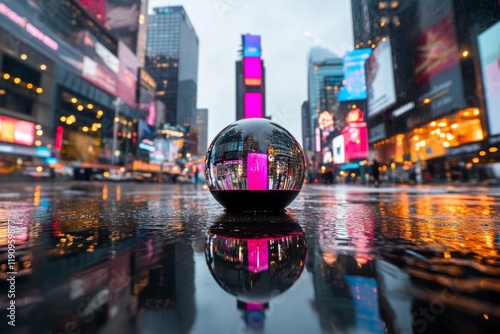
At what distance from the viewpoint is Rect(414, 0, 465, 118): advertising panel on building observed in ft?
63.7

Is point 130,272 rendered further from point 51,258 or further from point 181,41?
point 181,41

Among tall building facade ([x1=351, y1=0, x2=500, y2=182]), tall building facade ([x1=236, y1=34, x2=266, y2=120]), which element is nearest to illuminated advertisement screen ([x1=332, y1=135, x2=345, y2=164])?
tall building facade ([x1=351, y1=0, x2=500, y2=182])

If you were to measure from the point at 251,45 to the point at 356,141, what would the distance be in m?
22.1

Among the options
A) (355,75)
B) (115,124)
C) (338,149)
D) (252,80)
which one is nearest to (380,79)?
(355,75)

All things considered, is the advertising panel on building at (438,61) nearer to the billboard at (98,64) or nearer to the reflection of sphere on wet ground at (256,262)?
the reflection of sphere on wet ground at (256,262)

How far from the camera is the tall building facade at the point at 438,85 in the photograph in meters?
17.1

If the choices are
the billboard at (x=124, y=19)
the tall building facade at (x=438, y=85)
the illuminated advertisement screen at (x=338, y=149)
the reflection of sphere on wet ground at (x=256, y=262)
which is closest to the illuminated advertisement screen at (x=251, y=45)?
the tall building facade at (x=438, y=85)

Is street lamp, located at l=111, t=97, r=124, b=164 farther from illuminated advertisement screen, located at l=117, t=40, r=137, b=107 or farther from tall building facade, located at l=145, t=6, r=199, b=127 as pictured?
tall building facade, located at l=145, t=6, r=199, b=127

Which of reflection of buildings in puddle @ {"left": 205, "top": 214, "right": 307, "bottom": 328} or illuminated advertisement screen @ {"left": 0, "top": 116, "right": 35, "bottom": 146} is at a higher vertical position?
illuminated advertisement screen @ {"left": 0, "top": 116, "right": 35, "bottom": 146}

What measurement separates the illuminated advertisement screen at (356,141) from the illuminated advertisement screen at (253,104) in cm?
1689

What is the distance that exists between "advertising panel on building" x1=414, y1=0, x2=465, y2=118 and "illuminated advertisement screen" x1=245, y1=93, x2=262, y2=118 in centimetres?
1754

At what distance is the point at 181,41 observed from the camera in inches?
4033

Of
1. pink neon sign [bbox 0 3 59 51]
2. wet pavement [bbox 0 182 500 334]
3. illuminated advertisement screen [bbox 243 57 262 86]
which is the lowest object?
wet pavement [bbox 0 182 500 334]

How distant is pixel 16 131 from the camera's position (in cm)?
2725
